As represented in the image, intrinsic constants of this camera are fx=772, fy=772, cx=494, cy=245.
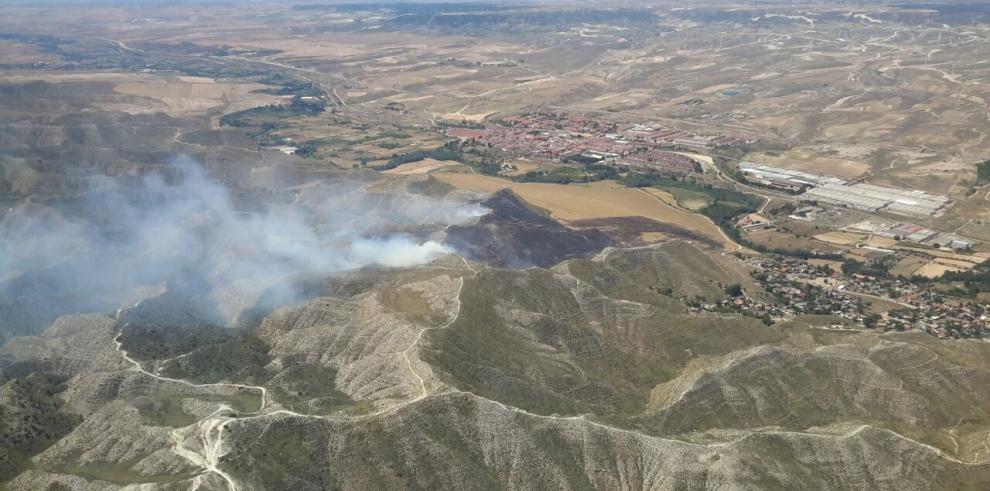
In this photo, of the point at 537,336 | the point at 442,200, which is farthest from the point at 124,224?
the point at 537,336

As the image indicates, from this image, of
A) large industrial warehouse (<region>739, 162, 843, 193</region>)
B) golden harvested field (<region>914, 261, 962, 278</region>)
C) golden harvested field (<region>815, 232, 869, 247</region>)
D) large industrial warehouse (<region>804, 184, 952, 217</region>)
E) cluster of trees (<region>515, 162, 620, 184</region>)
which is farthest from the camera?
cluster of trees (<region>515, 162, 620, 184</region>)

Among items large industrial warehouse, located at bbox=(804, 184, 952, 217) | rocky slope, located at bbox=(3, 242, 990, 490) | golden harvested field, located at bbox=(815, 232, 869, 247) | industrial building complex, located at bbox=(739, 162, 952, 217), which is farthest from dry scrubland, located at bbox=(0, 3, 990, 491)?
industrial building complex, located at bbox=(739, 162, 952, 217)

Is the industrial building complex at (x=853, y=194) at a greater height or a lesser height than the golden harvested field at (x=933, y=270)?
lesser

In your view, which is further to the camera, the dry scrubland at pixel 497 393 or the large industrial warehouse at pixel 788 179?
the large industrial warehouse at pixel 788 179

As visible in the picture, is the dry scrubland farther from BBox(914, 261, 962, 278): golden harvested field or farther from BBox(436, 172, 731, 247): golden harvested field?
BBox(436, 172, 731, 247): golden harvested field

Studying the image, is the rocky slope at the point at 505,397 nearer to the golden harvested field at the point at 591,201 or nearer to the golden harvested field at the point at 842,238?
the golden harvested field at the point at 842,238

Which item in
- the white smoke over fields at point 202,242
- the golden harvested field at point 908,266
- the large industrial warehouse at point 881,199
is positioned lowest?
the large industrial warehouse at point 881,199

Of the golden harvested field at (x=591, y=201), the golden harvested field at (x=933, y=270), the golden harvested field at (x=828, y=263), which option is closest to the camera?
the golden harvested field at (x=933, y=270)

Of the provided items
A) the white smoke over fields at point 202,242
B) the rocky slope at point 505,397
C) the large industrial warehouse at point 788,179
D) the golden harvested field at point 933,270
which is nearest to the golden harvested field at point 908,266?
the golden harvested field at point 933,270
